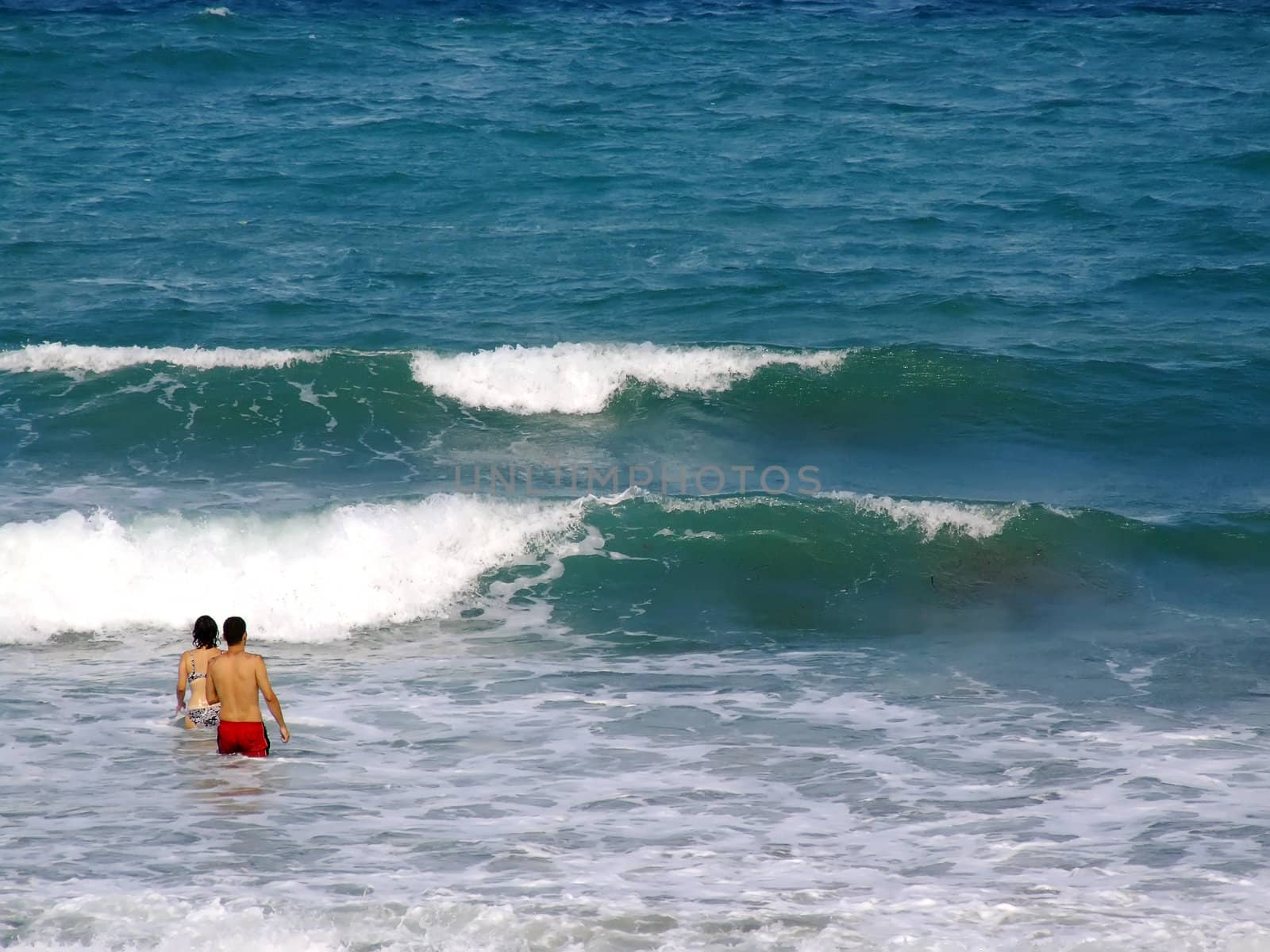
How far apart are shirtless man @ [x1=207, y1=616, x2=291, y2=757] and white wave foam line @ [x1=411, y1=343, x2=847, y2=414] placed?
8.37 meters

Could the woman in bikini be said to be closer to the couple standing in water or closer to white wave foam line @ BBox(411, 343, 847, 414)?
the couple standing in water

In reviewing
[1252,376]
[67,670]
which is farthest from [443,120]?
[67,670]

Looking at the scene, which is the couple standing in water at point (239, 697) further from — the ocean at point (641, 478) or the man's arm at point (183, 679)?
the ocean at point (641, 478)

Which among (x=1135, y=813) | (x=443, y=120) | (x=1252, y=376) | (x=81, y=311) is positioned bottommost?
(x=1135, y=813)

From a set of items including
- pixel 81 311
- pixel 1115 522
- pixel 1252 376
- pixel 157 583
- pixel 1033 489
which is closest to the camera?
pixel 157 583

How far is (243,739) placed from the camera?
8984mm

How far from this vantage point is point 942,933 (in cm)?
674

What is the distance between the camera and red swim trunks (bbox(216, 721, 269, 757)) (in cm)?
896

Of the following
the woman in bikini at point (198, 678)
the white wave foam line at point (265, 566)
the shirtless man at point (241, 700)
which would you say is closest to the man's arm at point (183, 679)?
the woman in bikini at point (198, 678)

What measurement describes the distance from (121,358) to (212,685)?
9.84 meters

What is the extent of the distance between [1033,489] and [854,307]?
517cm

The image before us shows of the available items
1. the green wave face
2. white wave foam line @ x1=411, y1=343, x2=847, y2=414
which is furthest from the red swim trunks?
white wave foam line @ x1=411, y1=343, x2=847, y2=414

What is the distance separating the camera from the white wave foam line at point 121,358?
17.6 metres

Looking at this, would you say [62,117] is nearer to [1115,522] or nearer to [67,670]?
[67,670]
